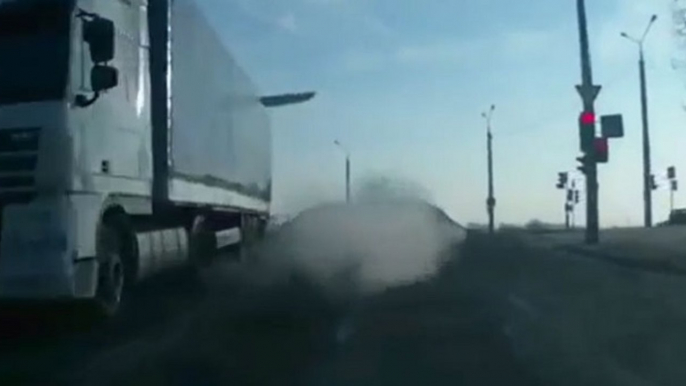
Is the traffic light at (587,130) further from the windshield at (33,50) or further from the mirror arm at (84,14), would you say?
the windshield at (33,50)

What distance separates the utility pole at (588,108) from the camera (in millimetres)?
45750

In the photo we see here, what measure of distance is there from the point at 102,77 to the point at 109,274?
265 centimetres

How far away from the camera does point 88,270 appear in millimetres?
17078

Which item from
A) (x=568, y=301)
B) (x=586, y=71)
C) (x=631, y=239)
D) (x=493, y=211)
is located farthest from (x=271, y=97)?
(x=493, y=211)

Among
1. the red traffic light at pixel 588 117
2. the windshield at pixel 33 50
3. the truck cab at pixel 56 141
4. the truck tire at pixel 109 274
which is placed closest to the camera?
the truck cab at pixel 56 141

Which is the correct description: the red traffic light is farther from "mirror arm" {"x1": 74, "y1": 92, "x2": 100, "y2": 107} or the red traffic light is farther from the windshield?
the windshield

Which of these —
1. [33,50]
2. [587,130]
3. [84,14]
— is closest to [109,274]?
[33,50]

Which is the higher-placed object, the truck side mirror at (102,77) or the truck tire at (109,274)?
the truck side mirror at (102,77)

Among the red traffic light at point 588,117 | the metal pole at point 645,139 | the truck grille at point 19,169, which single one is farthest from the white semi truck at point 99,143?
the metal pole at point 645,139

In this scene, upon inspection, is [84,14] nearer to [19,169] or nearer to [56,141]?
[56,141]

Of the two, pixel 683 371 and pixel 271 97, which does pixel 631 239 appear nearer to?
pixel 271 97

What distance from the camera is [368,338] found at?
17.3 metres

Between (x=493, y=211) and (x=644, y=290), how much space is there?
53.0 meters

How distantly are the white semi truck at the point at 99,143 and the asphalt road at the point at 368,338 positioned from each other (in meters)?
0.95
